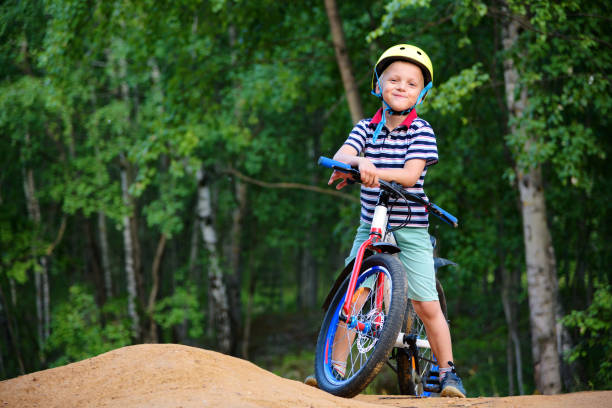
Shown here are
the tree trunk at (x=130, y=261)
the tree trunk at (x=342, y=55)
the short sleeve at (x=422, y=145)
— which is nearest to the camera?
the short sleeve at (x=422, y=145)

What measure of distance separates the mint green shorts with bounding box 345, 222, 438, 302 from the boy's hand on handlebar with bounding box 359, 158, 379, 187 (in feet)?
2.00

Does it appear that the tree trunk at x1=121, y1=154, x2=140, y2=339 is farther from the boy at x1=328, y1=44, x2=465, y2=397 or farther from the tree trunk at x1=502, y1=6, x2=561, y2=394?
the boy at x1=328, y1=44, x2=465, y2=397

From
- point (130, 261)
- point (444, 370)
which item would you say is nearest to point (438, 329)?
point (444, 370)

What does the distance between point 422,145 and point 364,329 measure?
48.1 inches

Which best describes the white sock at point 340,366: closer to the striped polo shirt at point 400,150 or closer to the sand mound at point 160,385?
the sand mound at point 160,385

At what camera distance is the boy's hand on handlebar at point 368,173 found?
13.1 ft

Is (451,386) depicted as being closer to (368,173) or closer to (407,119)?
(368,173)

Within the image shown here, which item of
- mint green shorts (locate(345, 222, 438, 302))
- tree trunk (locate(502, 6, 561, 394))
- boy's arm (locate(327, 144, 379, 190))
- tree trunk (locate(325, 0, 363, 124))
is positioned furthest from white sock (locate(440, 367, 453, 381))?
tree trunk (locate(325, 0, 363, 124))

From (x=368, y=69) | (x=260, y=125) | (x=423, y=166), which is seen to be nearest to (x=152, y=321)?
(x=260, y=125)

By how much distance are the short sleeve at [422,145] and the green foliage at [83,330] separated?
13447 mm

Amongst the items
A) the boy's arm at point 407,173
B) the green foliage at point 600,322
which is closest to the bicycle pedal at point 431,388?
the boy's arm at point 407,173

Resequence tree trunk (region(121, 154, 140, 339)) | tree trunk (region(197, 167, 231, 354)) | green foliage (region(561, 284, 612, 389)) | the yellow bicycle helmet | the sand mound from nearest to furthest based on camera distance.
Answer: the sand mound < the yellow bicycle helmet < green foliage (region(561, 284, 612, 389)) < tree trunk (region(121, 154, 140, 339)) < tree trunk (region(197, 167, 231, 354))

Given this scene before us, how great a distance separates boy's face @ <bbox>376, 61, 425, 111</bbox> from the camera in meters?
4.47

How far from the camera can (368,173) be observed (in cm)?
402
